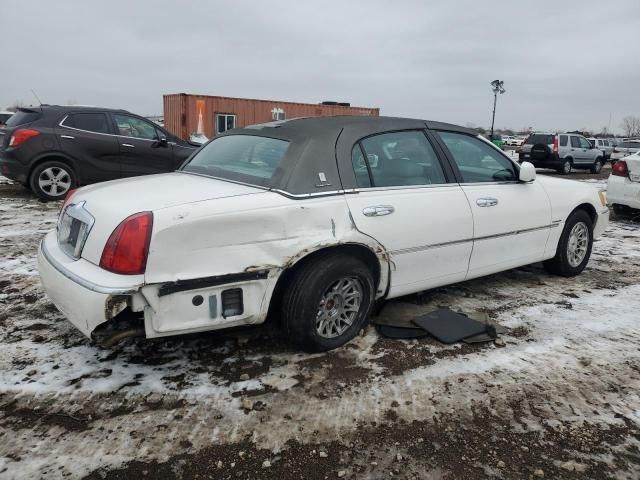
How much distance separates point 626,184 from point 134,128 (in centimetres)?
830

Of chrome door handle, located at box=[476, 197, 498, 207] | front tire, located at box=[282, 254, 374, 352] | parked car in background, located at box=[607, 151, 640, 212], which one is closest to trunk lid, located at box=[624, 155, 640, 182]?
parked car in background, located at box=[607, 151, 640, 212]

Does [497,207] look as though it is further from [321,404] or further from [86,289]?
[86,289]

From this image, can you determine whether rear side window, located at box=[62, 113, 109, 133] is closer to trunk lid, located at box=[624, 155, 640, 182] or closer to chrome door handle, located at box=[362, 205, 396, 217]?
chrome door handle, located at box=[362, 205, 396, 217]

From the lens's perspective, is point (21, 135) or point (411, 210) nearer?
point (411, 210)

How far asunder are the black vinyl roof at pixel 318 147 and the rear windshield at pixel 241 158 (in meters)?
0.06

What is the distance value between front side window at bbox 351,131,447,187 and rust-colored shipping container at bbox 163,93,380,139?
52.3ft

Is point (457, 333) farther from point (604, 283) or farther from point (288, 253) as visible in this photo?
point (604, 283)

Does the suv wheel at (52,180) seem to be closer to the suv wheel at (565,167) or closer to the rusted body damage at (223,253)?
the rusted body damage at (223,253)

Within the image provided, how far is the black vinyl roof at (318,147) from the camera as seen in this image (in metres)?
3.02

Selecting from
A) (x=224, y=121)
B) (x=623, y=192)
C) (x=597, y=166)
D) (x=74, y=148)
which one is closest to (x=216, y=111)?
(x=224, y=121)

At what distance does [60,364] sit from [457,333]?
8.33ft

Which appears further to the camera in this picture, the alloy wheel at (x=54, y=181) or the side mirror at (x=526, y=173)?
the alloy wheel at (x=54, y=181)

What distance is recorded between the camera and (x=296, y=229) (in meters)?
2.88

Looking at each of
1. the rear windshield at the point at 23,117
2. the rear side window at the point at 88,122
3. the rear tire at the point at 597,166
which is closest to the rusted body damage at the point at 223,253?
the rear side window at the point at 88,122
